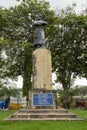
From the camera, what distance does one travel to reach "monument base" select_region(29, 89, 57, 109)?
54.9ft

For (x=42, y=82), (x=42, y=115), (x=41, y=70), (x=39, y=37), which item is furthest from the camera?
(x=39, y=37)

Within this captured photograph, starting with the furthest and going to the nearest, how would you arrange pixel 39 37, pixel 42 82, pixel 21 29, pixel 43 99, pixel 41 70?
1. pixel 21 29
2. pixel 39 37
3. pixel 41 70
4. pixel 42 82
5. pixel 43 99

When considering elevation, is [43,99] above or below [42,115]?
above

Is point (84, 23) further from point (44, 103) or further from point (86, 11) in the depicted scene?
point (44, 103)

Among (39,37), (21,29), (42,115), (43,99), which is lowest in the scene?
(42,115)

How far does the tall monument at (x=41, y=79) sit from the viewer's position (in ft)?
55.4

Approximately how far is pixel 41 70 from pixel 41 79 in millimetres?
545

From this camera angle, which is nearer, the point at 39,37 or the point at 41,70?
the point at 41,70

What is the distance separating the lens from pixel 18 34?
30.8 m

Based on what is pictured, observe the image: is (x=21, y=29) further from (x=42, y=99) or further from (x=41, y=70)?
(x=42, y=99)

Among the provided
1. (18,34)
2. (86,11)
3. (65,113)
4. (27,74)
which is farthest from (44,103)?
(86,11)

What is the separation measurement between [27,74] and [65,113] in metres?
13.8

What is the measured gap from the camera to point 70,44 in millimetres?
31078

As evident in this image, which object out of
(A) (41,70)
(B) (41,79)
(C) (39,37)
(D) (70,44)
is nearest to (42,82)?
(B) (41,79)
